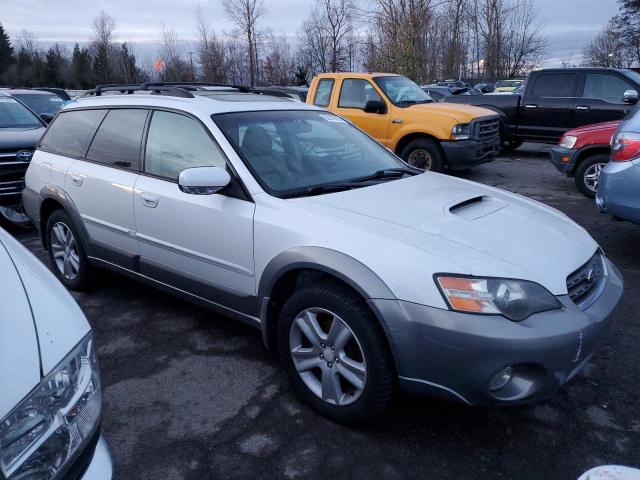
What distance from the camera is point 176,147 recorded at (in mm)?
3607

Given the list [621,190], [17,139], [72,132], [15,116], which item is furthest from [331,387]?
[15,116]

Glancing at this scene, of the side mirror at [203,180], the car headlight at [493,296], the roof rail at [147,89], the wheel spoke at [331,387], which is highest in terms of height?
the roof rail at [147,89]

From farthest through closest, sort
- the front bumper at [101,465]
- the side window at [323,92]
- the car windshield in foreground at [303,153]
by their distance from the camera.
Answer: the side window at [323,92]
the car windshield in foreground at [303,153]
the front bumper at [101,465]

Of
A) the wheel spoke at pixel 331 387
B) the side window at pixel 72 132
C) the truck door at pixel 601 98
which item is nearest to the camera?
the wheel spoke at pixel 331 387

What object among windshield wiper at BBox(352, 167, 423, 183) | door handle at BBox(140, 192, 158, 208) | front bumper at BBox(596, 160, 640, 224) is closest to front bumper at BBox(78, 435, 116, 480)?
door handle at BBox(140, 192, 158, 208)

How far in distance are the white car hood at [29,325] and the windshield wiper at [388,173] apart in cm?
203

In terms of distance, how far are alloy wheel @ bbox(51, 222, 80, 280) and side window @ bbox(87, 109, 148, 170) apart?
2.43 feet

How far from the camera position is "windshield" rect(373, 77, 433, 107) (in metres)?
9.05

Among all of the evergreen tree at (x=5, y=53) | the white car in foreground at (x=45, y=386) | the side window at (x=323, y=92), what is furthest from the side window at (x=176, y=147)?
the evergreen tree at (x=5, y=53)

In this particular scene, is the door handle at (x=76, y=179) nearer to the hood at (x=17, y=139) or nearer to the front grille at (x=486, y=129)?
the hood at (x=17, y=139)

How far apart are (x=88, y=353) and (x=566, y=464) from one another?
7.00 ft

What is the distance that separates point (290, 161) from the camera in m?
3.40

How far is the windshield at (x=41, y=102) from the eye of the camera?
454 inches

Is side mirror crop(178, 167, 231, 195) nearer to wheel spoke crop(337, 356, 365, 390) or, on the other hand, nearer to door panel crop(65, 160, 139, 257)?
door panel crop(65, 160, 139, 257)
